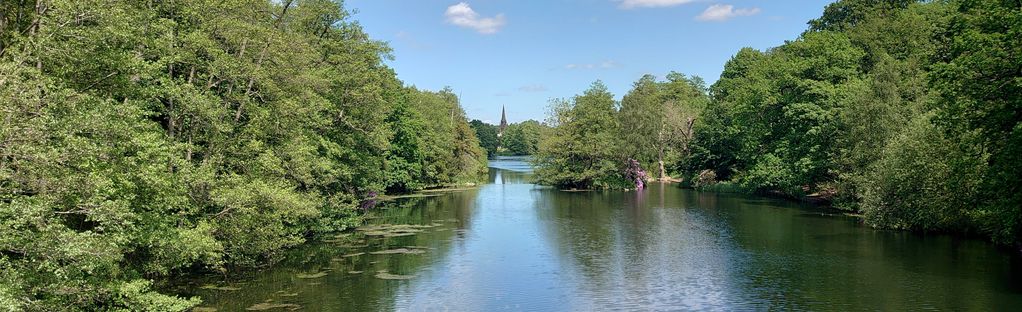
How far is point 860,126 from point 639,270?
23.6 m

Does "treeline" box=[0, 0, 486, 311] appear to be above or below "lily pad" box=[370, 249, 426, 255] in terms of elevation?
above

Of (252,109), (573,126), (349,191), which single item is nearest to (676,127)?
(573,126)

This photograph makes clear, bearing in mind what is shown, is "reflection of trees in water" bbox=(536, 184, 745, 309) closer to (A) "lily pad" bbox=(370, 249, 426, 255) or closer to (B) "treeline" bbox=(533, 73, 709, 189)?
(A) "lily pad" bbox=(370, 249, 426, 255)

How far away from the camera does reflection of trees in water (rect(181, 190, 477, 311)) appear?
20516 mm

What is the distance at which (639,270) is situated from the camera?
2566cm

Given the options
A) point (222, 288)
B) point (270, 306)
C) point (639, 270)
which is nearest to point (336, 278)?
point (222, 288)

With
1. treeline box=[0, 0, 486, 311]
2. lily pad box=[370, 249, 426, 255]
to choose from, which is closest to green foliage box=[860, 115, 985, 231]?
lily pad box=[370, 249, 426, 255]

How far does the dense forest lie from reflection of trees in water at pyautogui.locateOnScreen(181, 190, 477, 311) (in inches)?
784

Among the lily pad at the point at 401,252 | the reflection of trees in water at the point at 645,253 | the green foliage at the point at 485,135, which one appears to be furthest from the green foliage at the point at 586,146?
the green foliage at the point at 485,135

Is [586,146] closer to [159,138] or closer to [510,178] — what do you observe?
[510,178]

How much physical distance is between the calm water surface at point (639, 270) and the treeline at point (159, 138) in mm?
2574

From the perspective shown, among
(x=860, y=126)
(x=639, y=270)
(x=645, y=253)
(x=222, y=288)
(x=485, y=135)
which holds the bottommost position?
(x=222, y=288)

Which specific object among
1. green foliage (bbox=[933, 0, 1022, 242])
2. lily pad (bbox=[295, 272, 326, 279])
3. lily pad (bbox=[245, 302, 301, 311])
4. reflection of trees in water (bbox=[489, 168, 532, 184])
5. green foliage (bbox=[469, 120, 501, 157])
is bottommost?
lily pad (bbox=[245, 302, 301, 311])

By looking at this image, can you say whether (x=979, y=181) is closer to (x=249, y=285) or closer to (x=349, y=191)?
(x=249, y=285)
